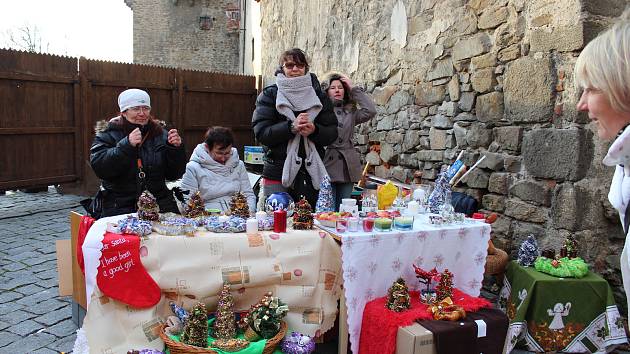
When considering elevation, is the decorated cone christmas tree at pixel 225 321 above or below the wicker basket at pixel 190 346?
above

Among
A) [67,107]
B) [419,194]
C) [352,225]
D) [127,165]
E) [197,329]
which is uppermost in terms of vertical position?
[67,107]

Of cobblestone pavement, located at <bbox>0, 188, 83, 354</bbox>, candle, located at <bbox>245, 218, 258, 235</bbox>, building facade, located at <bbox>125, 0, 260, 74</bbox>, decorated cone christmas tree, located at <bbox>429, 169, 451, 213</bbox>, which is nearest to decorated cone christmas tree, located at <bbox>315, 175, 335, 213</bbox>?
candle, located at <bbox>245, 218, 258, 235</bbox>

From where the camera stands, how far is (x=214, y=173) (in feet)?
12.3

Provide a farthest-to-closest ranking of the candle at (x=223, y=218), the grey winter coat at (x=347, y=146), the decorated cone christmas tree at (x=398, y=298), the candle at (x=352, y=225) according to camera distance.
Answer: the grey winter coat at (x=347, y=146), the candle at (x=352, y=225), the candle at (x=223, y=218), the decorated cone christmas tree at (x=398, y=298)

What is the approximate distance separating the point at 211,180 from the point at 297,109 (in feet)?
2.73

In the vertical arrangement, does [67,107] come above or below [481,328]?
above

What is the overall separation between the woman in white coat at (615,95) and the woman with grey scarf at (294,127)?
242cm

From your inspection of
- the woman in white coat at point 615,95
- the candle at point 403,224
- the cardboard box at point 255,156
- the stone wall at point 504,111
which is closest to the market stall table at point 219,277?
the candle at point 403,224

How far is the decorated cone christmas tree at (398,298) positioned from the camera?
107 inches

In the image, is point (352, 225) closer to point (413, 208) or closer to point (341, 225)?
point (341, 225)

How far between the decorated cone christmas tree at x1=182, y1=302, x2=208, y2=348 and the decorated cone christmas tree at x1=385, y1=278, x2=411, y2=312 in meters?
0.99

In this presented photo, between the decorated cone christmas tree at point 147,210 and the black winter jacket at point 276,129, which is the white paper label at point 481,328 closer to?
the black winter jacket at point 276,129

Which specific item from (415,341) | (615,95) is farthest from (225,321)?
(615,95)

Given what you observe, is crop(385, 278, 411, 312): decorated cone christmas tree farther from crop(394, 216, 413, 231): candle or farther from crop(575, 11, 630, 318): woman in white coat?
crop(575, 11, 630, 318): woman in white coat
